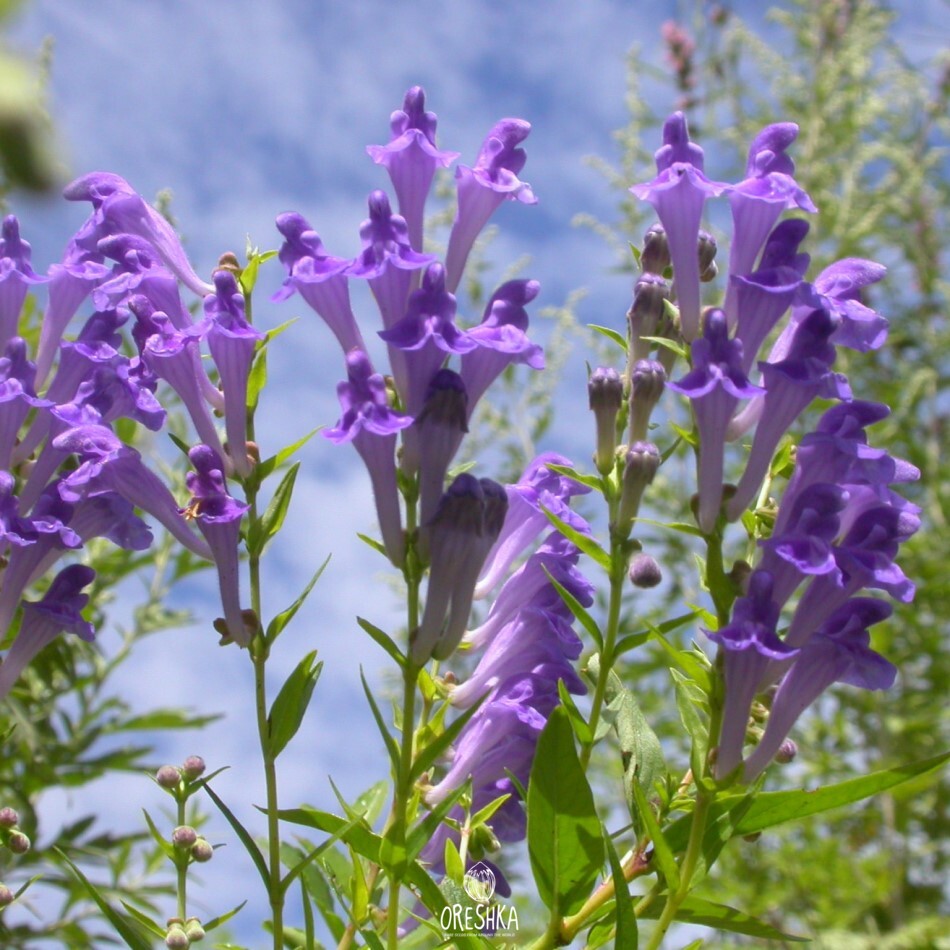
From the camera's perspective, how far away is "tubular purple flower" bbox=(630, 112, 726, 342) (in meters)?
1.58

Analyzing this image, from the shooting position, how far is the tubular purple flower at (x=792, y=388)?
1.43 meters

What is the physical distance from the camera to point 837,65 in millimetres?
6219

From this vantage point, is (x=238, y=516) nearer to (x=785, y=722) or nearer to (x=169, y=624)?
(x=785, y=722)

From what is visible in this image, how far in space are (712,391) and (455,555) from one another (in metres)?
0.38

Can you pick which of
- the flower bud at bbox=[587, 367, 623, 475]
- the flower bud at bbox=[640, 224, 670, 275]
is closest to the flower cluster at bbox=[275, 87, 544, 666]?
the flower bud at bbox=[587, 367, 623, 475]

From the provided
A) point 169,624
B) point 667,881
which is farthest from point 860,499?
point 169,624

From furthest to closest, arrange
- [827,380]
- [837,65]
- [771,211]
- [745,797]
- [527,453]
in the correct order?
[837,65] < [527,453] < [771,211] < [827,380] < [745,797]

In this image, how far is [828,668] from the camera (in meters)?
1.48

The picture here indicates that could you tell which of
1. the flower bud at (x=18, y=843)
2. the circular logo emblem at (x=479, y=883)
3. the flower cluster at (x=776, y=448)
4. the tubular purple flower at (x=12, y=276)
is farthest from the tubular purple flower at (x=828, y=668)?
the tubular purple flower at (x=12, y=276)

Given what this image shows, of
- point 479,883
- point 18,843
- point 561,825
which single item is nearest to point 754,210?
point 561,825

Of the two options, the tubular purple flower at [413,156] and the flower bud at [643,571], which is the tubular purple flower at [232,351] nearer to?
the tubular purple flower at [413,156]

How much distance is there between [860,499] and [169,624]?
2008mm

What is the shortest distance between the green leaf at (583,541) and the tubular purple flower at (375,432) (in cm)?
20

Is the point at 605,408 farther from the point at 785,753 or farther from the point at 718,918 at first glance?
the point at 718,918
